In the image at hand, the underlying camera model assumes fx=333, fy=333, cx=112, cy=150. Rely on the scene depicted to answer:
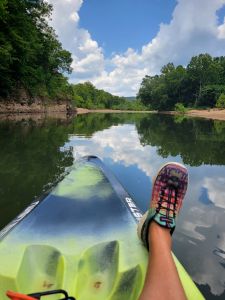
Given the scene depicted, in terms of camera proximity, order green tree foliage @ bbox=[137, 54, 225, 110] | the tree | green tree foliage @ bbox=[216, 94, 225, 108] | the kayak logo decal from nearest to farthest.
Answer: the kayak logo decal, green tree foliage @ bbox=[216, 94, 225, 108], green tree foliage @ bbox=[137, 54, 225, 110], the tree

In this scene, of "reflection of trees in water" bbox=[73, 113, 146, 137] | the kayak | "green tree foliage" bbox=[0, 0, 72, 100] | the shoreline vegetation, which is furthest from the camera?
the shoreline vegetation

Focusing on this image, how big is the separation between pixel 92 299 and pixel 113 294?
121mm

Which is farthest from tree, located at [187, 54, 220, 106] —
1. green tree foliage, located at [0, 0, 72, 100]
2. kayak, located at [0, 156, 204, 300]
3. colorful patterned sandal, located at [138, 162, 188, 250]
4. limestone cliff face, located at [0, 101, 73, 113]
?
colorful patterned sandal, located at [138, 162, 188, 250]

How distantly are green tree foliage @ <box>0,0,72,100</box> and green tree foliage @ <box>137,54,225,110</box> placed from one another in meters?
28.6

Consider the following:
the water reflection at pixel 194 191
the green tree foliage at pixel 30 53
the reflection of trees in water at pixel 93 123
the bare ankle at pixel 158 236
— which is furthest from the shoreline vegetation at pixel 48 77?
the bare ankle at pixel 158 236

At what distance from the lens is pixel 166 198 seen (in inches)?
93.3

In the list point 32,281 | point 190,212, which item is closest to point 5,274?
point 32,281

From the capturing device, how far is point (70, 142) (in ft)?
33.2

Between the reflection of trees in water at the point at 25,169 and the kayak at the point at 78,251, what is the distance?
120 centimetres

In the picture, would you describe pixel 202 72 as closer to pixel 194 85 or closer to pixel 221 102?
pixel 194 85

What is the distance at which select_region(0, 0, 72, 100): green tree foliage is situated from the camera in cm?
2434

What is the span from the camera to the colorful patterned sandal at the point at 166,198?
2.15 metres

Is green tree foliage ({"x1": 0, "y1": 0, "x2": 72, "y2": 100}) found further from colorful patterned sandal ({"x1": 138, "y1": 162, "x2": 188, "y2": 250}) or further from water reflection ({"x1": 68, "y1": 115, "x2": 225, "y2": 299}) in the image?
colorful patterned sandal ({"x1": 138, "y1": 162, "x2": 188, "y2": 250})

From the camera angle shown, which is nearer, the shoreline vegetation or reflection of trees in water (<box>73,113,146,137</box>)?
reflection of trees in water (<box>73,113,146,137</box>)
